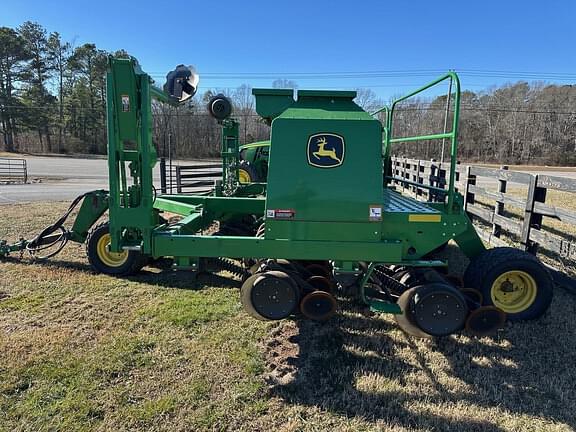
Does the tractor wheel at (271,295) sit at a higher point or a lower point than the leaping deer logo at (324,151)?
lower

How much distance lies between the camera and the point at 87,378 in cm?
288

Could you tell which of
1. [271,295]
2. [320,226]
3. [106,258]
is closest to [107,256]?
[106,258]

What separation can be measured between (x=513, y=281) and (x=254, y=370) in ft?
8.65

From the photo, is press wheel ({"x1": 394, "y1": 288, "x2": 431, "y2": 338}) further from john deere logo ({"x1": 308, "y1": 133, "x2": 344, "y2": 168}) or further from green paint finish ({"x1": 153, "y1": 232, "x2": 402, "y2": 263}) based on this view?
john deere logo ({"x1": 308, "y1": 133, "x2": 344, "y2": 168})

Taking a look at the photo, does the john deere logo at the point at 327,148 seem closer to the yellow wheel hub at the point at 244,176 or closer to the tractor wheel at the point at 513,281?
the tractor wheel at the point at 513,281

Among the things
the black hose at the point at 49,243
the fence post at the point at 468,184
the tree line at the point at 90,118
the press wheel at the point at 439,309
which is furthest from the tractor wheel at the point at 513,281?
the tree line at the point at 90,118

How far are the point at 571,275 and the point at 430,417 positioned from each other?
3.72 meters

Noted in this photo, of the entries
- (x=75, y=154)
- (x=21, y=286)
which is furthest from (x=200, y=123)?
(x=21, y=286)

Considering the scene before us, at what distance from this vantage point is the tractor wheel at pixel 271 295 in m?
Answer: 3.10

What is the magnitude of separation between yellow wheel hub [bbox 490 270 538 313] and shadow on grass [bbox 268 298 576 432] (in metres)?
0.34

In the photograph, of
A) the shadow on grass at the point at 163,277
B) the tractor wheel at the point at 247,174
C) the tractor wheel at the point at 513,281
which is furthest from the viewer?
the tractor wheel at the point at 247,174

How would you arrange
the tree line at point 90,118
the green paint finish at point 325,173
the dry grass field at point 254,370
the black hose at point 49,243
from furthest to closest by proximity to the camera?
1. the tree line at point 90,118
2. the black hose at point 49,243
3. the green paint finish at point 325,173
4. the dry grass field at point 254,370

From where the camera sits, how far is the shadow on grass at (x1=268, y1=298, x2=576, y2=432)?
261cm

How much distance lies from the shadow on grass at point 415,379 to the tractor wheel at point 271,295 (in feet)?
1.44
